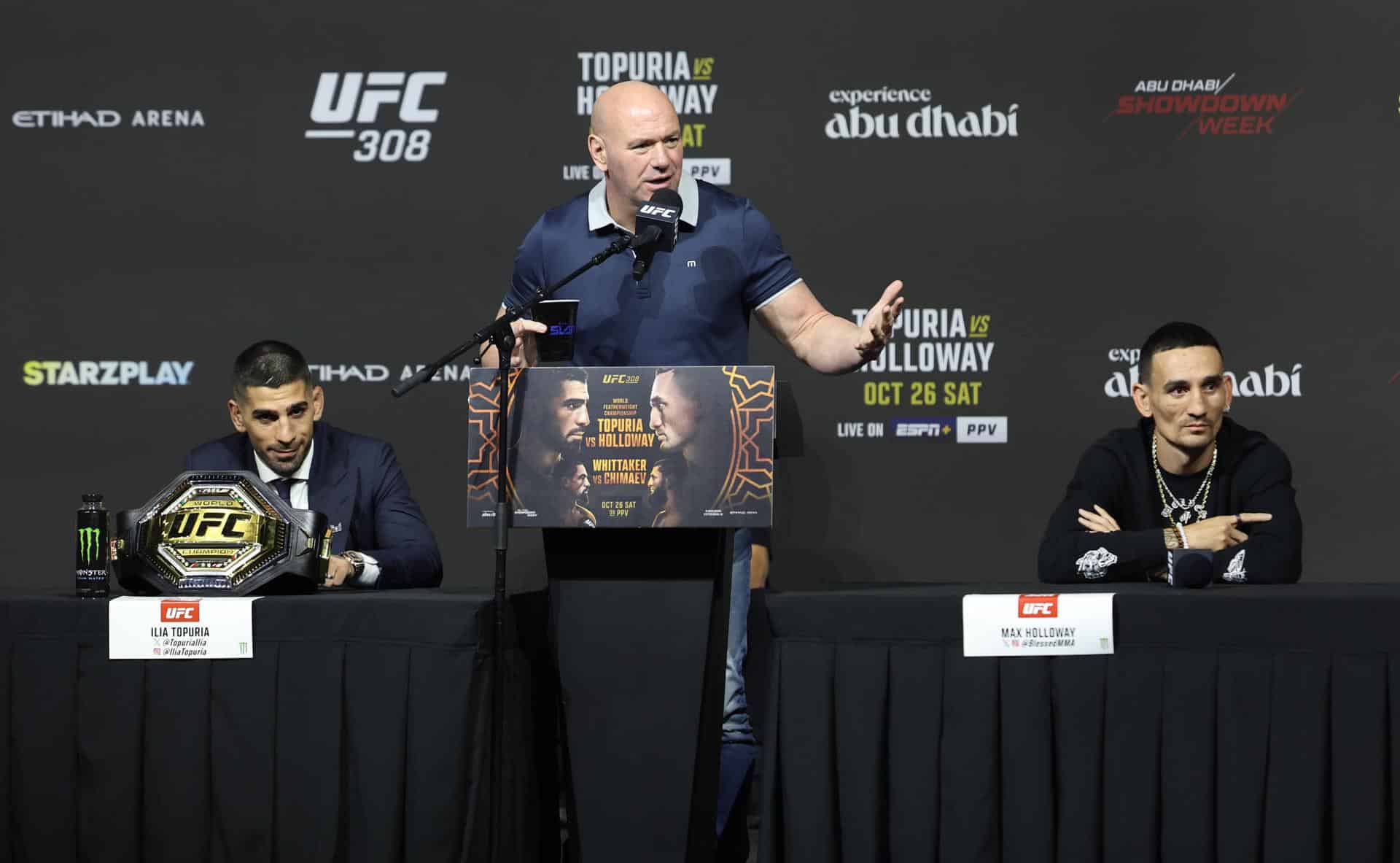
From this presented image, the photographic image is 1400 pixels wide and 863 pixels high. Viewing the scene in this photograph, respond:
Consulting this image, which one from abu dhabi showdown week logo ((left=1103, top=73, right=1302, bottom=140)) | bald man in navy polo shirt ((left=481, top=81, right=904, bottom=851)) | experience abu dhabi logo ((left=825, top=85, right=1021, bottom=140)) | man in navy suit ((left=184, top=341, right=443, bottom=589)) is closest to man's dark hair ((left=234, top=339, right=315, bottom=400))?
man in navy suit ((left=184, top=341, right=443, bottom=589))

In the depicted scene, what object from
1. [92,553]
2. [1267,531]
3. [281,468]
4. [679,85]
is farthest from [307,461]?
[1267,531]

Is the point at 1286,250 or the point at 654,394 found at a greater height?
the point at 1286,250

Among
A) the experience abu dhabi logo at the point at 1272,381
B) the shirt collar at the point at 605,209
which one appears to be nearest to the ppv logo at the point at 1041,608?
the shirt collar at the point at 605,209

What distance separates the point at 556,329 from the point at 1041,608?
0.96 metres

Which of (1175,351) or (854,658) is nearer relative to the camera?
(854,658)

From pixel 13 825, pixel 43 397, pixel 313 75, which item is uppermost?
pixel 313 75

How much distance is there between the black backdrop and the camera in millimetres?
4324

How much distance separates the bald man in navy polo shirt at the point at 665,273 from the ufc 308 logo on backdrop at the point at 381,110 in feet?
4.66

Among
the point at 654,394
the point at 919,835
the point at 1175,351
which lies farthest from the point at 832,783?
the point at 1175,351

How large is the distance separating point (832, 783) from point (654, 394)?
744mm

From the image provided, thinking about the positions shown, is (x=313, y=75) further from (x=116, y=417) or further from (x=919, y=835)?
(x=919, y=835)

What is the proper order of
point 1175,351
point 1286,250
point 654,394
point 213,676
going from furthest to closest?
1. point 1286,250
2. point 1175,351
3. point 213,676
4. point 654,394

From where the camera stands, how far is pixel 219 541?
2.65 metres

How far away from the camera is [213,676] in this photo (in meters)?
2.57
